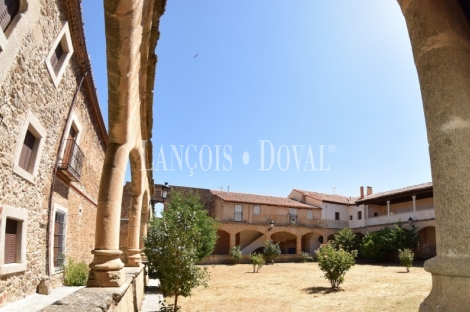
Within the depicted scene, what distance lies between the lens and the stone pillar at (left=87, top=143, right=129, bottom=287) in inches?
173

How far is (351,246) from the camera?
1107 inches

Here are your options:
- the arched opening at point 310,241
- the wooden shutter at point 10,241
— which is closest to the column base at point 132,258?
the wooden shutter at point 10,241

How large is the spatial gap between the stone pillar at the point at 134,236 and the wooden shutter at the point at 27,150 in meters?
2.65

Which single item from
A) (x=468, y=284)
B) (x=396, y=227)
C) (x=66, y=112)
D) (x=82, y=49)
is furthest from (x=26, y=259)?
(x=396, y=227)

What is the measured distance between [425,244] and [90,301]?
90.8 feet

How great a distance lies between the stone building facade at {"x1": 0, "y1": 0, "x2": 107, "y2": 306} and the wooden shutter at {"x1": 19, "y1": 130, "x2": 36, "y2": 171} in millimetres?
21

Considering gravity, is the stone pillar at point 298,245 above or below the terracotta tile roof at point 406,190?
below

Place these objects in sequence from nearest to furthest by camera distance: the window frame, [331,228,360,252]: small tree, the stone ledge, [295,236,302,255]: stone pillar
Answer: the stone ledge < the window frame < [331,228,360,252]: small tree < [295,236,302,255]: stone pillar

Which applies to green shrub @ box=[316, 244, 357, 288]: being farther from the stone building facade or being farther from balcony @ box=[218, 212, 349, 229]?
balcony @ box=[218, 212, 349, 229]

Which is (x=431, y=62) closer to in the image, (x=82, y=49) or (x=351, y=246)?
(x=82, y=49)

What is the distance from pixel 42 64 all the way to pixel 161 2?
413 cm

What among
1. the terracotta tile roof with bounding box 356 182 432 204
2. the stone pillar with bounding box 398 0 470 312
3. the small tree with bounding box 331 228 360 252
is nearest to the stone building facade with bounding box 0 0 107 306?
the stone pillar with bounding box 398 0 470 312

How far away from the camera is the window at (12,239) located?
6518mm

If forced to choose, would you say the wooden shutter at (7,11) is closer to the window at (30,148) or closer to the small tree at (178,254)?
the window at (30,148)
